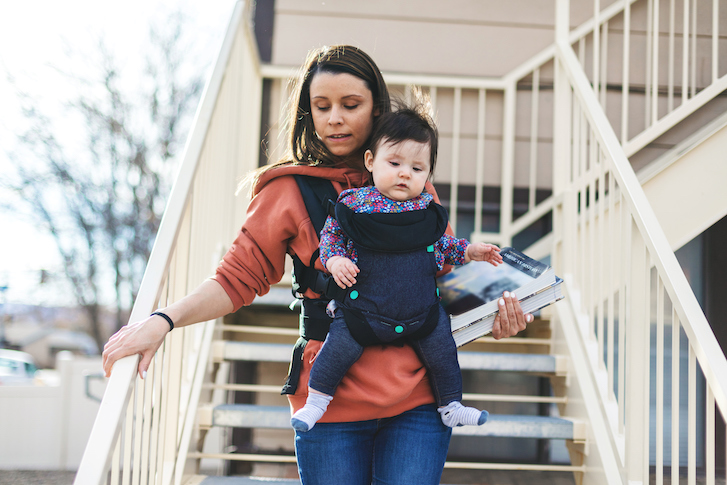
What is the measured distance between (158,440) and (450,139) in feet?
8.66

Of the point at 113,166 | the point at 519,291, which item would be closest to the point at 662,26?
the point at 519,291

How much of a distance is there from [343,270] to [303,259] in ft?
0.59

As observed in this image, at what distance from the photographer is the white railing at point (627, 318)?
151 cm

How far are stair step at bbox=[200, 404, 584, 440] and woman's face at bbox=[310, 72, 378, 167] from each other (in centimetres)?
128

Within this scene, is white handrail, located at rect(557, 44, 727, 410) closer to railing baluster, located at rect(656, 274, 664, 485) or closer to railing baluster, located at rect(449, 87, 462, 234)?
railing baluster, located at rect(656, 274, 664, 485)

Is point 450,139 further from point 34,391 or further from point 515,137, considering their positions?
point 34,391

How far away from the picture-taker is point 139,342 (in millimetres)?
1164

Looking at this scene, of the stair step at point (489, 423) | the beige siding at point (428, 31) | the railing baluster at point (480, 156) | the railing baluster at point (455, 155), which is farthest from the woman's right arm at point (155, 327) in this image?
the beige siding at point (428, 31)

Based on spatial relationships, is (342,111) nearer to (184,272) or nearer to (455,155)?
(184,272)

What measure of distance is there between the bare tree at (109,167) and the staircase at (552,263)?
486 cm

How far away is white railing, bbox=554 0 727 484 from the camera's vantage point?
151 cm

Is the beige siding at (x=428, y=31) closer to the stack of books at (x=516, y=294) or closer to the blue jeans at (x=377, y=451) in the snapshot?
the stack of books at (x=516, y=294)

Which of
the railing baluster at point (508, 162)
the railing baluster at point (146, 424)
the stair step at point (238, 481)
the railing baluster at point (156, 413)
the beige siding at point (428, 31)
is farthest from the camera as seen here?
the beige siding at point (428, 31)

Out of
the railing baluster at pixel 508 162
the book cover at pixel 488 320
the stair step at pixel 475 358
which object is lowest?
the stair step at pixel 475 358
